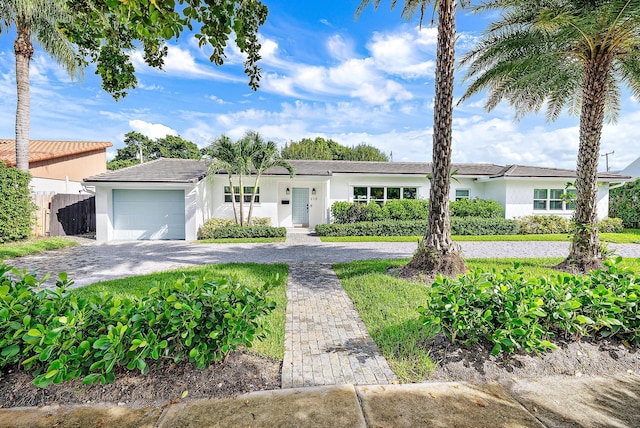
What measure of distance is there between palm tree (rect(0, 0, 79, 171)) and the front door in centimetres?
1224

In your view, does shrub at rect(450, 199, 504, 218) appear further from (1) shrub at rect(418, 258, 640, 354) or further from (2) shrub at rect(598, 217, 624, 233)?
(1) shrub at rect(418, 258, 640, 354)

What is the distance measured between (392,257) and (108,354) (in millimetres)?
9045

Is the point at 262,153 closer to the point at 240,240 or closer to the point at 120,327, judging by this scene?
the point at 240,240

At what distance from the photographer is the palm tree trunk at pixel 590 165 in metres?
7.76

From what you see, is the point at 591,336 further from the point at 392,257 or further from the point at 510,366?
the point at 392,257

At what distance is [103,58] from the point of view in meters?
3.34

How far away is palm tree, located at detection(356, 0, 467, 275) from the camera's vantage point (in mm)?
7062

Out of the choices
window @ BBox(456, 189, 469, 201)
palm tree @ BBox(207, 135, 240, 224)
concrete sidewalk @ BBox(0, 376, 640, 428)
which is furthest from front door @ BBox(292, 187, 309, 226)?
concrete sidewalk @ BBox(0, 376, 640, 428)

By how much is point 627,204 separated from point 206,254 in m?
24.6

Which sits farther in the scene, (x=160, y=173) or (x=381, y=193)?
(x=381, y=193)

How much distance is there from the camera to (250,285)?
267 inches

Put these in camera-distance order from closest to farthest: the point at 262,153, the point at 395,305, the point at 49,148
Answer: the point at 395,305
the point at 262,153
the point at 49,148

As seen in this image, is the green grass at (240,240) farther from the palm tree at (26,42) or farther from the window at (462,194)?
the window at (462,194)

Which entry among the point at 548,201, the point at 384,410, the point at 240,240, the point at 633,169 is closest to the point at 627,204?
the point at 548,201
